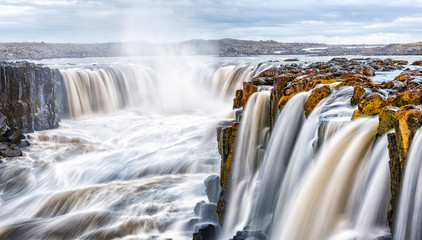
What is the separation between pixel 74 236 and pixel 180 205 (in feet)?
10.6

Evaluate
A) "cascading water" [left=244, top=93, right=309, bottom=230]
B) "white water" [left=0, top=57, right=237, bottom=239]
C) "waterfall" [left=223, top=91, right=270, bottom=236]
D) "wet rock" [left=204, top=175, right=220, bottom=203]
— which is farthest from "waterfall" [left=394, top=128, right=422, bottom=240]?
"wet rock" [left=204, top=175, right=220, bottom=203]

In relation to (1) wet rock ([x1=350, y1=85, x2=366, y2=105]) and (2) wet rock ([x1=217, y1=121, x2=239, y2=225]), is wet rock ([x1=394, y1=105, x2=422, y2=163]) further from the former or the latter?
(2) wet rock ([x1=217, y1=121, x2=239, y2=225])

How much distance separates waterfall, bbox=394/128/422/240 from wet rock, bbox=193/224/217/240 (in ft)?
16.4

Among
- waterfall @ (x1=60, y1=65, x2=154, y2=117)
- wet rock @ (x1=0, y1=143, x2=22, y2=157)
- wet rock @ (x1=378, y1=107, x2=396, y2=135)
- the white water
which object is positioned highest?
wet rock @ (x1=378, y1=107, x2=396, y2=135)

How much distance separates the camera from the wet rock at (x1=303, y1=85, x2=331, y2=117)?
30.1 ft

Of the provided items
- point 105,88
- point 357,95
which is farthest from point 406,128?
point 105,88

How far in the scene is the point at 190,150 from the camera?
55.4 ft

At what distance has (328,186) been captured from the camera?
21.3 ft

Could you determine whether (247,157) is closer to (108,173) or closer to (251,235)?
(251,235)

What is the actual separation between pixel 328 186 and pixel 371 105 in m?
1.99

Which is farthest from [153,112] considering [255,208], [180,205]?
[255,208]

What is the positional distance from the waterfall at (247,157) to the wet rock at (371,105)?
11.8ft

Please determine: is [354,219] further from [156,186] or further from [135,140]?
[135,140]

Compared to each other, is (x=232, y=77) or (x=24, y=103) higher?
(x=232, y=77)
